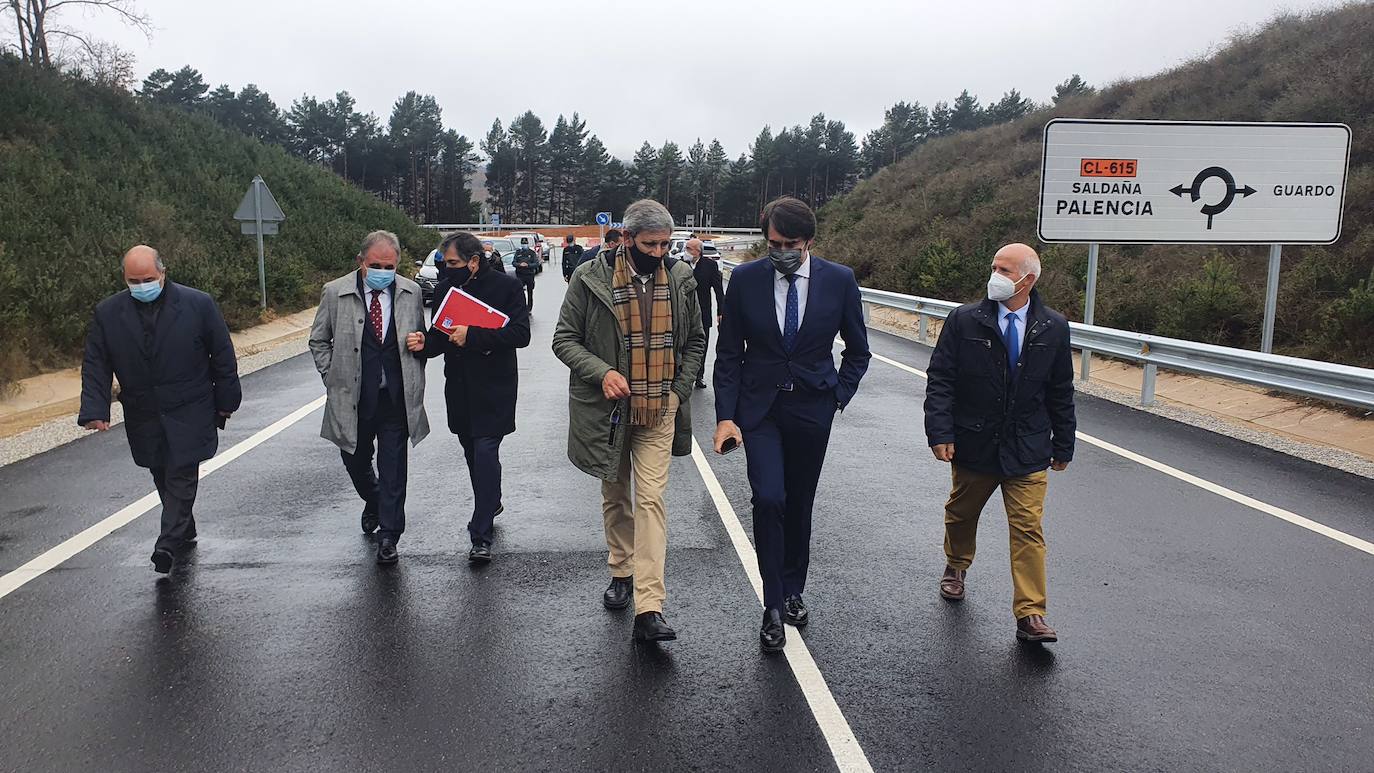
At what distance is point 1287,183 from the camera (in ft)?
44.4

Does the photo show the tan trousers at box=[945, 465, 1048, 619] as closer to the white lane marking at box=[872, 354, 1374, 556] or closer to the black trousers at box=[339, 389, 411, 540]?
the white lane marking at box=[872, 354, 1374, 556]

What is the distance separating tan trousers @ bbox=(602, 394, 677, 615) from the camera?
4.55m

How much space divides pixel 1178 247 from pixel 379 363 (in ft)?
75.3

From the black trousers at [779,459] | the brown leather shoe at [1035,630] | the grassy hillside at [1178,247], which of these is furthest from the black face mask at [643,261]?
the grassy hillside at [1178,247]

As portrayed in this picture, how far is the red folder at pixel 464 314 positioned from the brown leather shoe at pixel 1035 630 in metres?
3.10

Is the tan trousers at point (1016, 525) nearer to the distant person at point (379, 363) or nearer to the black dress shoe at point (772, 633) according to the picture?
the black dress shoe at point (772, 633)

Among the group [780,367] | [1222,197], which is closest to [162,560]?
[780,367]

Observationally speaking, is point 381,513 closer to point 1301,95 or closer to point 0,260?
A: point 0,260

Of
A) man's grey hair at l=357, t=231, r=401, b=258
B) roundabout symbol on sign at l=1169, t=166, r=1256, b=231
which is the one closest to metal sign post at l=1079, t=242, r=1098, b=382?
roundabout symbol on sign at l=1169, t=166, r=1256, b=231

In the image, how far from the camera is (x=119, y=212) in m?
24.2

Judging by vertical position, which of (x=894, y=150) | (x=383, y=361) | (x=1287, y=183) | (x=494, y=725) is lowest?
(x=494, y=725)

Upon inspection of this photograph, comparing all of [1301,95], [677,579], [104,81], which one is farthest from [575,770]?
[104,81]

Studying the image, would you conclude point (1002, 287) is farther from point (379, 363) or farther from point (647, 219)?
point (379, 363)

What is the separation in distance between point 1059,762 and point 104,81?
4367 centimetres
